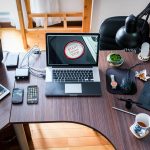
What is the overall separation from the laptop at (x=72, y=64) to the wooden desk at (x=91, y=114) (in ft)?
A: 0.16

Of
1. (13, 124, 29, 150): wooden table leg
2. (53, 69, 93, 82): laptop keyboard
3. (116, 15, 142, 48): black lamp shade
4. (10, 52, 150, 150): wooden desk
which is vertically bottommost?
(13, 124, 29, 150): wooden table leg

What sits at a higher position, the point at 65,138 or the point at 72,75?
the point at 72,75

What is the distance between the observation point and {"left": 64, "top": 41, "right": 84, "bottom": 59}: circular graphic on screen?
140 cm

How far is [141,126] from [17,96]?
665 mm

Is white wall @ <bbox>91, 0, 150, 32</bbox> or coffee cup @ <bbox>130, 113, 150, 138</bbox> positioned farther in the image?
white wall @ <bbox>91, 0, 150, 32</bbox>

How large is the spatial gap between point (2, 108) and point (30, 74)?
11.3 inches

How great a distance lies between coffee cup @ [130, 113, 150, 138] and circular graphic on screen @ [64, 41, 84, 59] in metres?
0.49

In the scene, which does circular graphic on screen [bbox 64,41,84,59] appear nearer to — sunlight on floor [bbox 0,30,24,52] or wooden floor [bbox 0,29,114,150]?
wooden floor [bbox 0,29,114,150]

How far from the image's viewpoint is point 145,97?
1.35 meters

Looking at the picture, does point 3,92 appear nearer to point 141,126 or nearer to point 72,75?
point 72,75

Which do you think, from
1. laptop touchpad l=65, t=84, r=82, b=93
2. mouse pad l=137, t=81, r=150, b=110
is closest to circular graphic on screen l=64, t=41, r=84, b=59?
laptop touchpad l=65, t=84, r=82, b=93

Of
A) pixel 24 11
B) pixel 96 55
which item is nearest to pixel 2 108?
pixel 96 55

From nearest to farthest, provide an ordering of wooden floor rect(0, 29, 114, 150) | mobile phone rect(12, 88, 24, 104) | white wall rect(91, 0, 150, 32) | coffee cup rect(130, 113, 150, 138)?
1. coffee cup rect(130, 113, 150, 138)
2. mobile phone rect(12, 88, 24, 104)
3. wooden floor rect(0, 29, 114, 150)
4. white wall rect(91, 0, 150, 32)

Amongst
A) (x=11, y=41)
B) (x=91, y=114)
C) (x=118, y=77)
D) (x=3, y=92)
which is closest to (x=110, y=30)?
(x=118, y=77)
